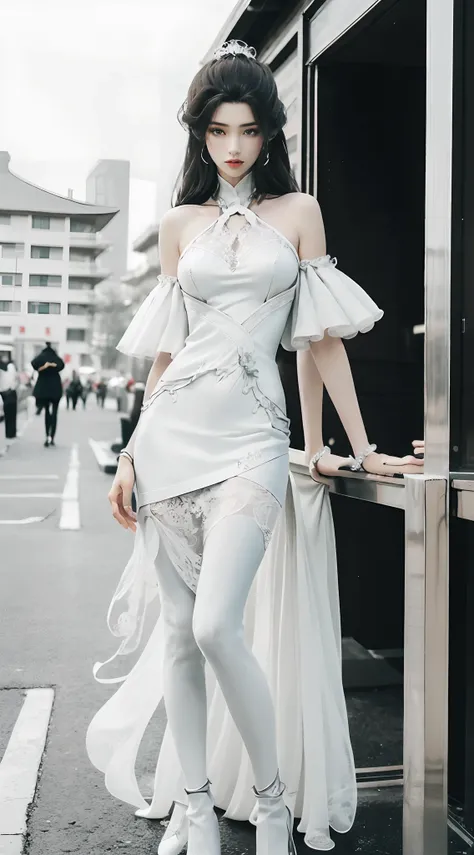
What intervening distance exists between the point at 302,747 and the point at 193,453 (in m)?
0.89

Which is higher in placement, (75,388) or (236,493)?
(75,388)

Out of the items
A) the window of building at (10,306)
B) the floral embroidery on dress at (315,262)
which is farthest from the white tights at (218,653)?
the window of building at (10,306)

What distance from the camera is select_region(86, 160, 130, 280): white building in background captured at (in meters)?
4.59

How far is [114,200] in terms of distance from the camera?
4.62m

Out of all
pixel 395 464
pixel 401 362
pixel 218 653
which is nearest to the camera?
pixel 218 653

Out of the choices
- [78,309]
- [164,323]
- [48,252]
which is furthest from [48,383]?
[164,323]

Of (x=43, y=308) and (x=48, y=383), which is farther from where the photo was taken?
(x=48, y=383)

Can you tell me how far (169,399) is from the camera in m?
2.10

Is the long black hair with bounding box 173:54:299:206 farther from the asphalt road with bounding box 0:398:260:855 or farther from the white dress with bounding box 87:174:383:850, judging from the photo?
the asphalt road with bounding box 0:398:260:855

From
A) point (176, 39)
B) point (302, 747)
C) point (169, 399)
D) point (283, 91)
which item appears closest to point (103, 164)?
point (176, 39)

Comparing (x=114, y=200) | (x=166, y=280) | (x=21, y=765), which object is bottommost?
(x=21, y=765)

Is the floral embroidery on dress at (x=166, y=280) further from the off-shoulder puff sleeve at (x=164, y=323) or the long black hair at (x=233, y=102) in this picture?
the long black hair at (x=233, y=102)

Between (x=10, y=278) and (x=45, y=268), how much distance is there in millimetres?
195

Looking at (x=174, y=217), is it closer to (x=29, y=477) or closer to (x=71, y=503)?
(x=29, y=477)
